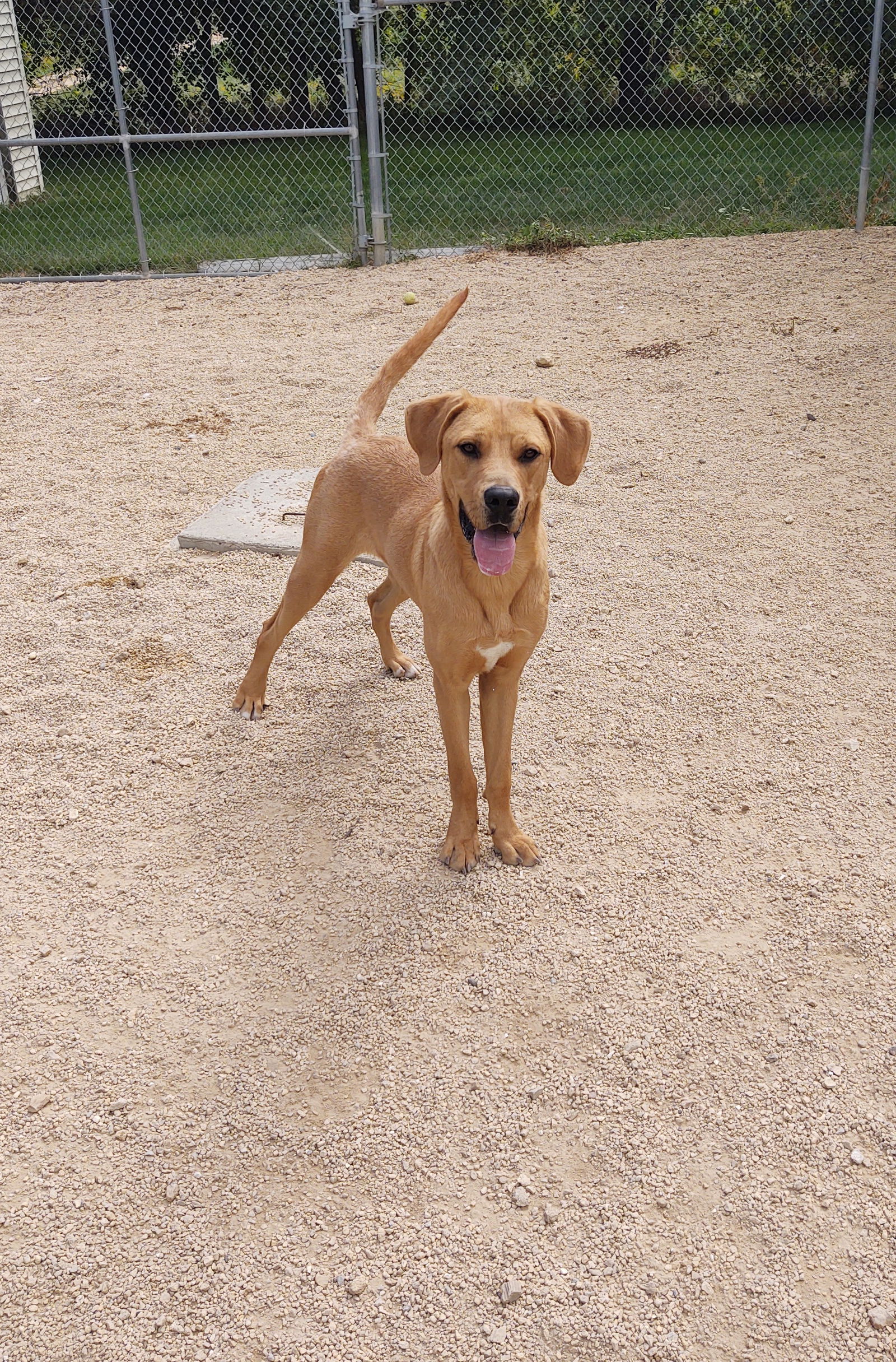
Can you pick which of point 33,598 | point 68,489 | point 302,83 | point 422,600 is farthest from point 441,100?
point 422,600

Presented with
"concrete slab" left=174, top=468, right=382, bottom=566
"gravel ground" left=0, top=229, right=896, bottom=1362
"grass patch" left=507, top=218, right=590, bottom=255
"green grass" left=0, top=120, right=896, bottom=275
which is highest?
"green grass" left=0, top=120, right=896, bottom=275

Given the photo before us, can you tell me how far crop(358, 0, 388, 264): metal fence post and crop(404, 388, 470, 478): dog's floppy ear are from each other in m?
7.59

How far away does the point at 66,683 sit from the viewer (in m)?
4.44

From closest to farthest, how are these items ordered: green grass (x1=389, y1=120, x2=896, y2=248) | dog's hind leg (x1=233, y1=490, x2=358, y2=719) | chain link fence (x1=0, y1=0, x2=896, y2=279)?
dog's hind leg (x1=233, y1=490, x2=358, y2=719) < green grass (x1=389, y1=120, x2=896, y2=248) < chain link fence (x1=0, y1=0, x2=896, y2=279)

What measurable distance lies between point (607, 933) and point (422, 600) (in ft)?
3.50

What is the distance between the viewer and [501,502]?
2734mm

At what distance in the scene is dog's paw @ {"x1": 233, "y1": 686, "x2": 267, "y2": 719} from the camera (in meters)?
4.21

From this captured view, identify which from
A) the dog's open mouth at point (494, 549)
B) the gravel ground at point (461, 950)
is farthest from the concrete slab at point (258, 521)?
the dog's open mouth at point (494, 549)

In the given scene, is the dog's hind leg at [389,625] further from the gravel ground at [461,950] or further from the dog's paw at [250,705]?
the dog's paw at [250,705]

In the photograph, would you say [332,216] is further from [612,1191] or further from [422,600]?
[612,1191]

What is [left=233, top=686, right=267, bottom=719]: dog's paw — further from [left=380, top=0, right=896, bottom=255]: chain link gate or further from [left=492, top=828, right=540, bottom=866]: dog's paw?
[left=380, top=0, right=896, bottom=255]: chain link gate

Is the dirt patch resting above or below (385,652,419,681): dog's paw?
above

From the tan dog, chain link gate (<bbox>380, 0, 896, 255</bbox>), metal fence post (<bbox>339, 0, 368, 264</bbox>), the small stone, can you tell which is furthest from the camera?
chain link gate (<bbox>380, 0, 896, 255</bbox>)

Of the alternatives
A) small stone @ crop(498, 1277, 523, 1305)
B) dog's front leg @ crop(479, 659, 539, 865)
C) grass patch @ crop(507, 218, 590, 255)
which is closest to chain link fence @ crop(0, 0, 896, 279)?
grass patch @ crop(507, 218, 590, 255)
